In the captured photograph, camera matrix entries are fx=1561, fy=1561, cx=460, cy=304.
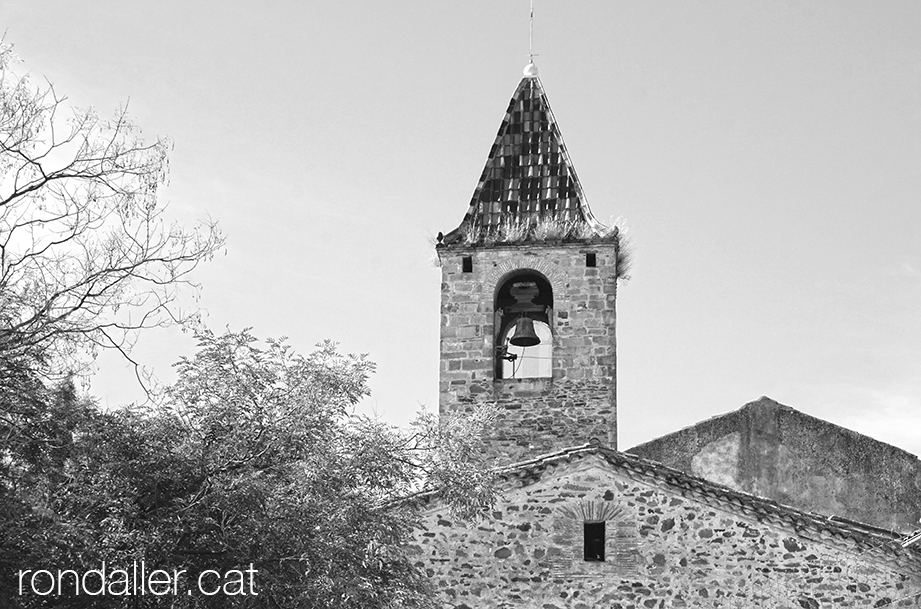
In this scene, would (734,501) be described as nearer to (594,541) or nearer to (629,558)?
(629,558)

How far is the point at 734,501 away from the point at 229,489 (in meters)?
6.00

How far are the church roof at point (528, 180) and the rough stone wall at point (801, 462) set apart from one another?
3036 mm

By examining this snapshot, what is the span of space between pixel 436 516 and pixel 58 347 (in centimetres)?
542

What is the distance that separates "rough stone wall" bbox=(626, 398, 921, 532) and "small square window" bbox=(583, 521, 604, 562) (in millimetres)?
4689

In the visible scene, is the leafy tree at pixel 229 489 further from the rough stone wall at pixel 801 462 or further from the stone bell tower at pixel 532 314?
the rough stone wall at pixel 801 462

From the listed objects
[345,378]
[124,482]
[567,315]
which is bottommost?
[124,482]

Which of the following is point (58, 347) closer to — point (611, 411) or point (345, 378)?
point (345, 378)

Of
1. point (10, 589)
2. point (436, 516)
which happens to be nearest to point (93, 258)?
point (10, 589)

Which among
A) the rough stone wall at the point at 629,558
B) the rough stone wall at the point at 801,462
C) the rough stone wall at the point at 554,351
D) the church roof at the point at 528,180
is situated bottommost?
the rough stone wall at the point at 629,558

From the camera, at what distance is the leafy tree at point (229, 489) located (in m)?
11.0

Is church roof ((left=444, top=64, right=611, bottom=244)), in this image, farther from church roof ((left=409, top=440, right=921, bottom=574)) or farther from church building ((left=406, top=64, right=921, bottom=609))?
church roof ((left=409, top=440, right=921, bottom=574))

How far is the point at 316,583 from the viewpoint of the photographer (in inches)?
437

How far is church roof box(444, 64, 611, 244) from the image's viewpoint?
20.0 metres

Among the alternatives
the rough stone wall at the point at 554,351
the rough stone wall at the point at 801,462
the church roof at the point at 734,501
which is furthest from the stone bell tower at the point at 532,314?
the church roof at the point at 734,501
